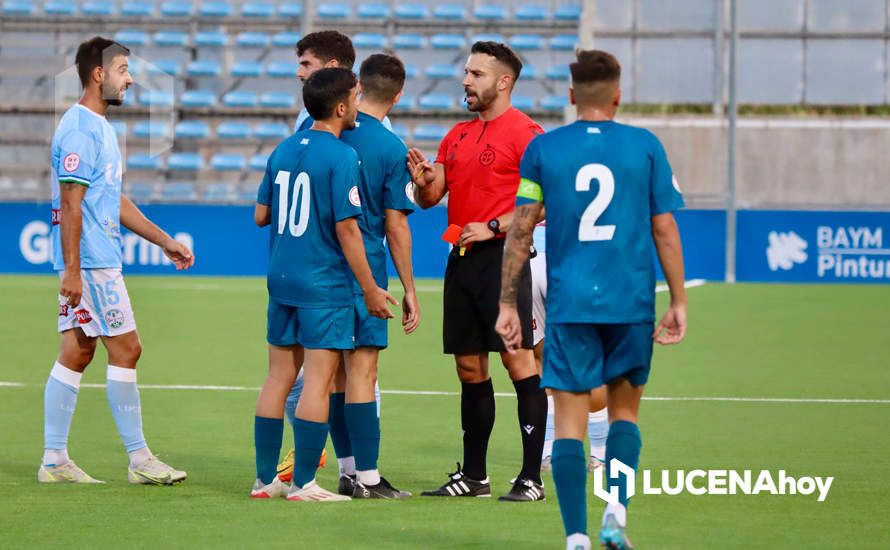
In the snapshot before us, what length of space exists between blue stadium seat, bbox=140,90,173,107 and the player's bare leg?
66.0ft

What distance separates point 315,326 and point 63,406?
1522 mm

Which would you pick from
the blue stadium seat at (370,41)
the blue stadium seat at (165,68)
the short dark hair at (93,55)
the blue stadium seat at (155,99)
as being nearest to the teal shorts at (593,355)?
the short dark hair at (93,55)

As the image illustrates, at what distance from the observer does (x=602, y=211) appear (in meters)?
5.23

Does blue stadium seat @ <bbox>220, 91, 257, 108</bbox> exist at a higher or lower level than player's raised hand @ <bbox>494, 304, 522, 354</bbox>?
higher

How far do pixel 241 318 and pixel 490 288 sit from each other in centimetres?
917

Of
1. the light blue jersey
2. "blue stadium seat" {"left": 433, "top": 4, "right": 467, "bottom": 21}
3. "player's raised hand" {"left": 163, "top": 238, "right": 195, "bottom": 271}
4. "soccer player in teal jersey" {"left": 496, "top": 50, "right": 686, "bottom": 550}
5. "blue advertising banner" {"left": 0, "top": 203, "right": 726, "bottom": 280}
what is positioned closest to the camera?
"soccer player in teal jersey" {"left": 496, "top": 50, "right": 686, "bottom": 550}

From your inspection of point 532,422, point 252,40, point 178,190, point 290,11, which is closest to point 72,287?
point 532,422

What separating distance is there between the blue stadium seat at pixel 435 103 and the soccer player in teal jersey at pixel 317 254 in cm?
1993

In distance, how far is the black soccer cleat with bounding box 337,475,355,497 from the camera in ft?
22.3

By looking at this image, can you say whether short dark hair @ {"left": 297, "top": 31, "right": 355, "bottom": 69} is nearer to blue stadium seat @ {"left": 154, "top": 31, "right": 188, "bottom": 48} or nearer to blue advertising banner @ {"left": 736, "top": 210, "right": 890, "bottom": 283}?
blue advertising banner @ {"left": 736, "top": 210, "right": 890, "bottom": 283}

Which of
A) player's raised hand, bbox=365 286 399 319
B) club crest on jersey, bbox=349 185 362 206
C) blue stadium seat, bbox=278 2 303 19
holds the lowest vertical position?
player's raised hand, bbox=365 286 399 319

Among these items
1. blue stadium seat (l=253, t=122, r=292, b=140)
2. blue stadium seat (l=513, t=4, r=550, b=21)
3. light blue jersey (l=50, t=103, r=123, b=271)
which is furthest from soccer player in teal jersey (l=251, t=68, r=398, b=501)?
blue stadium seat (l=513, t=4, r=550, b=21)

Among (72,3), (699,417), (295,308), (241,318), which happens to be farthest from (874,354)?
(72,3)

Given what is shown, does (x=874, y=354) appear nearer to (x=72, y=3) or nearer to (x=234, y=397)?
(x=234, y=397)
